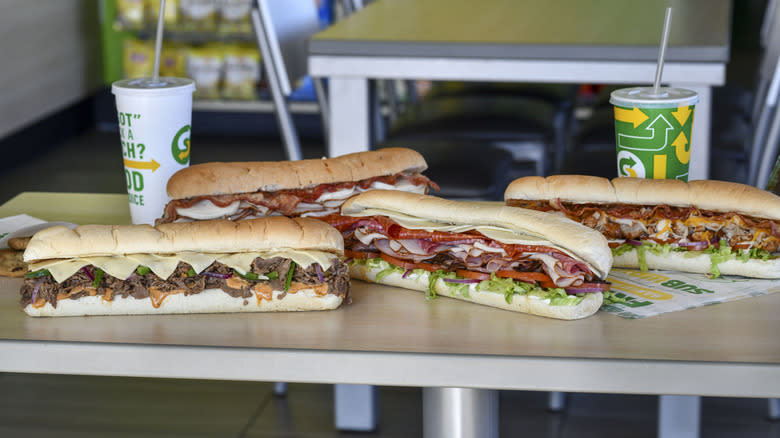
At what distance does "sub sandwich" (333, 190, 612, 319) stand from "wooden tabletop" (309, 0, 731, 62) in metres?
1.00

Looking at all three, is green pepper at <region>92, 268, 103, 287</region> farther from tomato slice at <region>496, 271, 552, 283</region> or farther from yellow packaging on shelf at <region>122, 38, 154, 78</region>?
yellow packaging on shelf at <region>122, 38, 154, 78</region>

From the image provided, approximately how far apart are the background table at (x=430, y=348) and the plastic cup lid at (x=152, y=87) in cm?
39

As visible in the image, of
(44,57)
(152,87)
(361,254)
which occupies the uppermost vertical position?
(152,87)

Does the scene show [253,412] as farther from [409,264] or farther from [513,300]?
[513,300]

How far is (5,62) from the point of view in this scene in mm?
4891

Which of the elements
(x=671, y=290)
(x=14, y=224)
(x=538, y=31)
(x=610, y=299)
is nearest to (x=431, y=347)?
(x=610, y=299)

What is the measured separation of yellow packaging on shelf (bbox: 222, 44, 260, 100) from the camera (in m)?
5.77

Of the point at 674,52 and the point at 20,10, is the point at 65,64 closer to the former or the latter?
the point at 20,10

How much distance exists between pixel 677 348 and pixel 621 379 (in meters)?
0.08

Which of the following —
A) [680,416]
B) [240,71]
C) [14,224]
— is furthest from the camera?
[240,71]

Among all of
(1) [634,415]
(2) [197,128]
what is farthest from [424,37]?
(2) [197,128]

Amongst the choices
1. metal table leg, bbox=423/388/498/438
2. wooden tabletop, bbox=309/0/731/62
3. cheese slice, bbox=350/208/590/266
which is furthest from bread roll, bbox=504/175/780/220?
wooden tabletop, bbox=309/0/731/62

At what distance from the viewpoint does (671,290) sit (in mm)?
1263

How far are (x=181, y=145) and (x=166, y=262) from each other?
0.35 metres
